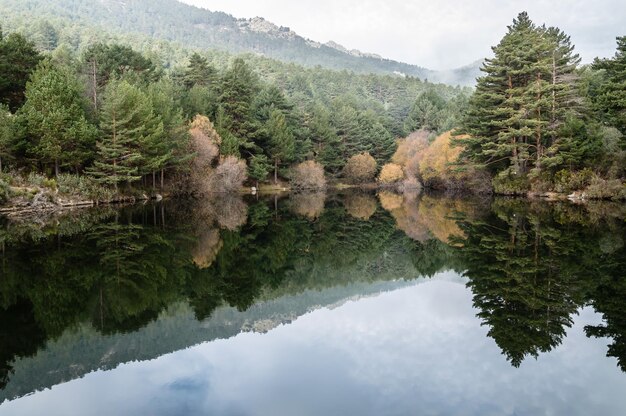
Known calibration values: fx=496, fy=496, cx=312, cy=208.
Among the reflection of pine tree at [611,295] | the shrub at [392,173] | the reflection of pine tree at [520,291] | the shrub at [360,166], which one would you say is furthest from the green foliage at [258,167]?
the reflection of pine tree at [611,295]

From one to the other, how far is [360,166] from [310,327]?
7520cm

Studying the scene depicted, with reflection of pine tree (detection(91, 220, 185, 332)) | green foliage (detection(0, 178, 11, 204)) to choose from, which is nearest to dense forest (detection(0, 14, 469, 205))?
green foliage (detection(0, 178, 11, 204))

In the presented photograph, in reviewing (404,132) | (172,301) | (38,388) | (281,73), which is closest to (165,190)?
(172,301)

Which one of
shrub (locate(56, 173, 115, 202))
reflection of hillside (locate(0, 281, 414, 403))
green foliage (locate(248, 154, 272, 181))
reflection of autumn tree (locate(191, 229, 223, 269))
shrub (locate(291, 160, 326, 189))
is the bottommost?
shrub (locate(291, 160, 326, 189))

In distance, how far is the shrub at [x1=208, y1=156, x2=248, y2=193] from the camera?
55.2m

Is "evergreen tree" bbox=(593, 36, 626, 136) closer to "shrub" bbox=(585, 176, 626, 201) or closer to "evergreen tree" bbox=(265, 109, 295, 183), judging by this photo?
"shrub" bbox=(585, 176, 626, 201)

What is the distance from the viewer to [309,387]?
733 centimetres

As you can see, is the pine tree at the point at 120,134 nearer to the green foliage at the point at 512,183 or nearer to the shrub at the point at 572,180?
the green foliage at the point at 512,183

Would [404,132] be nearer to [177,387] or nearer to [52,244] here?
[52,244]

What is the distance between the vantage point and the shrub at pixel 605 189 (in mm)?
39938

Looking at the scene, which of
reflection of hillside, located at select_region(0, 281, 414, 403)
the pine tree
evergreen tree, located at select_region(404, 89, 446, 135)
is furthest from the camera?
evergreen tree, located at select_region(404, 89, 446, 135)

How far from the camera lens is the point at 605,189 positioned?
135 ft

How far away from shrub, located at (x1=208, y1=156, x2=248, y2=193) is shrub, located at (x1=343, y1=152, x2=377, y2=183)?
2992 cm

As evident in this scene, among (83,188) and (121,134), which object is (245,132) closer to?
(121,134)
